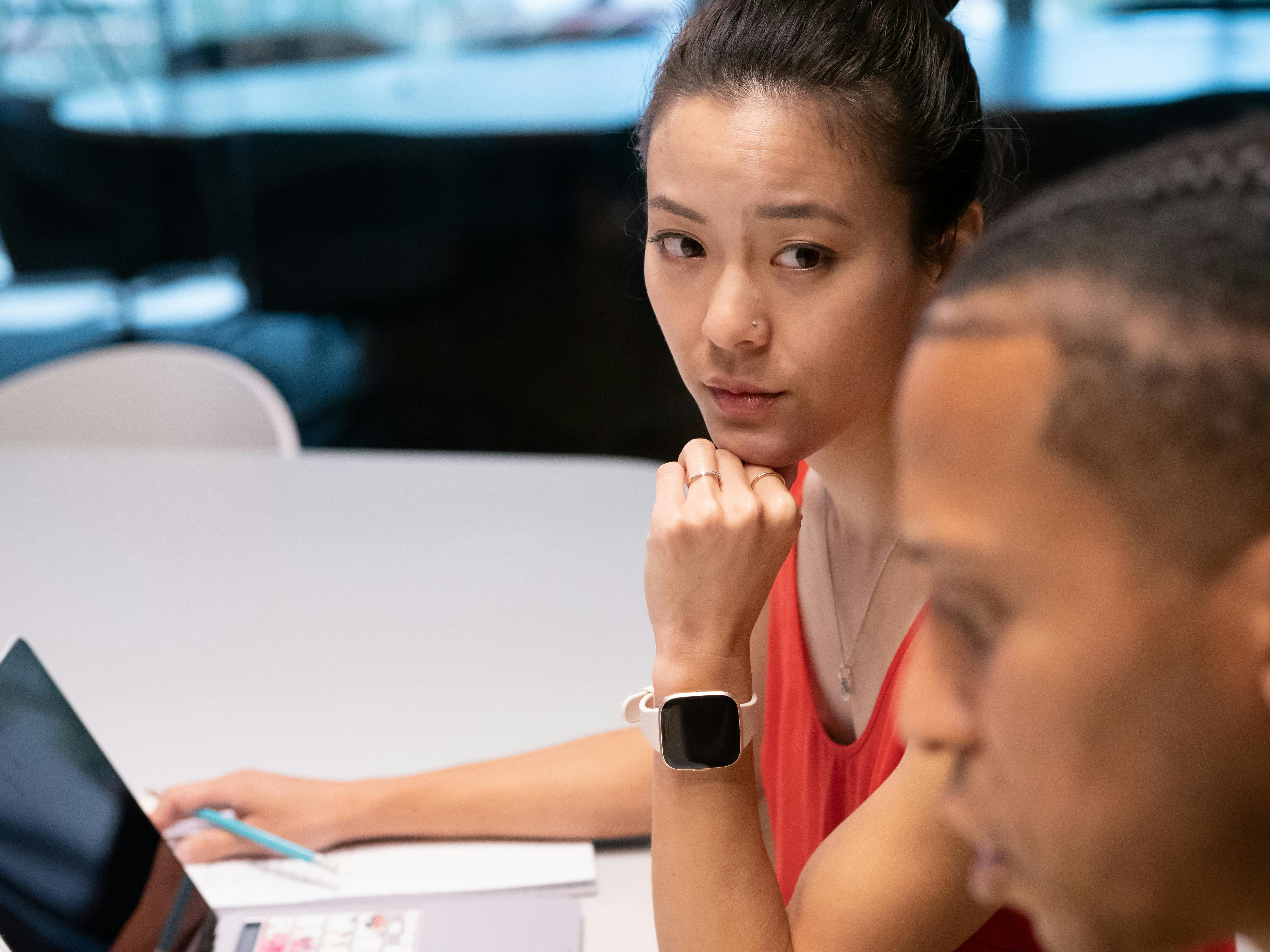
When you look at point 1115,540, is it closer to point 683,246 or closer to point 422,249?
point 683,246

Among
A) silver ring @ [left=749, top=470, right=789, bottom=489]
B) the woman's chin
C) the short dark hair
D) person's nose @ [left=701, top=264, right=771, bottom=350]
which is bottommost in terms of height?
the short dark hair

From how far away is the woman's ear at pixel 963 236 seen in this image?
931mm

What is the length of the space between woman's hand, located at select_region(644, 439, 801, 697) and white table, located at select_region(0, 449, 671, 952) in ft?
0.78

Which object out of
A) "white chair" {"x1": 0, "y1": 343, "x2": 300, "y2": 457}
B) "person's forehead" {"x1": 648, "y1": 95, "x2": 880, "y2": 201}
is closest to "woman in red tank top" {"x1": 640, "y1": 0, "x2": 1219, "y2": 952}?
"person's forehead" {"x1": 648, "y1": 95, "x2": 880, "y2": 201}

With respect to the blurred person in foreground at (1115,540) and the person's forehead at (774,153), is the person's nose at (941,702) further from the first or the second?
the person's forehead at (774,153)

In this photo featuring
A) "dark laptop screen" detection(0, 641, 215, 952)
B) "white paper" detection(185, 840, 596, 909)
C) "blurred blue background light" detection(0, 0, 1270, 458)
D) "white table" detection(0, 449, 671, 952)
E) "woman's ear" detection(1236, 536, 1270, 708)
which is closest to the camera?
"woman's ear" detection(1236, 536, 1270, 708)

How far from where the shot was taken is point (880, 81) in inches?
34.9

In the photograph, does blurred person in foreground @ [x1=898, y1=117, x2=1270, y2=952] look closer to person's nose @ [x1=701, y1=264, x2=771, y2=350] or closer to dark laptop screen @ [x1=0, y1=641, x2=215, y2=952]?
person's nose @ [x1=701, y1=264, x2=771, y2=350]

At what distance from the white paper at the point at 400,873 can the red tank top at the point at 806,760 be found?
19 centimetres

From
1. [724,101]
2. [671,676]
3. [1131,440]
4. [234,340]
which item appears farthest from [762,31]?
[234,340]

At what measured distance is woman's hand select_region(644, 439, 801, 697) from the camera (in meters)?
0.84

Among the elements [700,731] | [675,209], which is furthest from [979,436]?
[675,209]

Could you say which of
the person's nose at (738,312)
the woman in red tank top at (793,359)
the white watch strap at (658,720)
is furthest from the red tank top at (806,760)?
the person's nose at (738,312)

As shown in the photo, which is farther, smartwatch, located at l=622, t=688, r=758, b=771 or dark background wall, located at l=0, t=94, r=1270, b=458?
dark background wall, located at l=0, t=94, r=1270, b=458
